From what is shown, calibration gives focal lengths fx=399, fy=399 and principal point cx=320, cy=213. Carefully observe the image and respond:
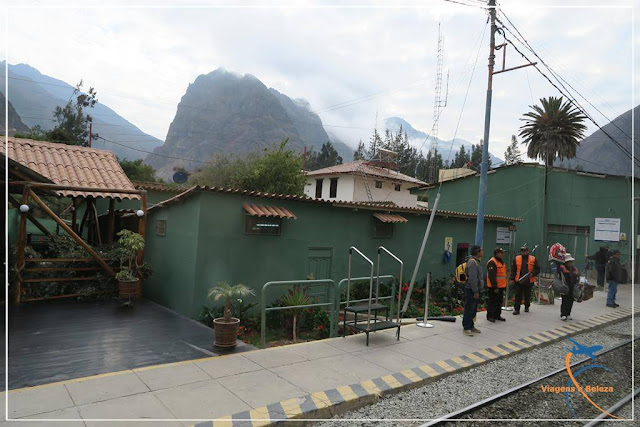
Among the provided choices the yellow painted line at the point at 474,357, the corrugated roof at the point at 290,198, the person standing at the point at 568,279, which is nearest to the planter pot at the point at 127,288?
the corrugated roof at the point at 290,198

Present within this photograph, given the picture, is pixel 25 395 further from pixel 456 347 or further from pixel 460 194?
pixel 460 194

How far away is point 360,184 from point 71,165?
1175 inches

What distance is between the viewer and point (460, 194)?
2575 cm

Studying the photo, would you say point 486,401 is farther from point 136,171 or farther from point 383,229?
point 136,171

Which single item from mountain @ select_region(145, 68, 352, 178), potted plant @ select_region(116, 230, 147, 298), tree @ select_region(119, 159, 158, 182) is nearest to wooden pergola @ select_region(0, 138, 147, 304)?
potted plant @ select_region(116, 230, 147, 298)

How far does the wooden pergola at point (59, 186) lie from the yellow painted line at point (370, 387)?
281 inches

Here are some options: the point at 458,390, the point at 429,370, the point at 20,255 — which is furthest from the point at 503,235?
the point at 20,255

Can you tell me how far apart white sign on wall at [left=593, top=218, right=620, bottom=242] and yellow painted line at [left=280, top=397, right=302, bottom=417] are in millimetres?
21939

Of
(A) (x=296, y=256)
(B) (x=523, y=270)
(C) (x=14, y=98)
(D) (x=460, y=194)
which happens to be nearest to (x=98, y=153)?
(A) (x=296, y=256)

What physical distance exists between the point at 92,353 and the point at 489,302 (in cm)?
854

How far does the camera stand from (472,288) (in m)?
Answer: 8.14

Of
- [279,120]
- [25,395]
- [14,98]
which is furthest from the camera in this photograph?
[279,120]

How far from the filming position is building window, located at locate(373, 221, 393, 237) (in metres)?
13.3

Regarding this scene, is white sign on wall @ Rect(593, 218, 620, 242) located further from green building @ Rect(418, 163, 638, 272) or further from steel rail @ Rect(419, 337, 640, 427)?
steel rail @ Rect(419, 337, 640, 427)
